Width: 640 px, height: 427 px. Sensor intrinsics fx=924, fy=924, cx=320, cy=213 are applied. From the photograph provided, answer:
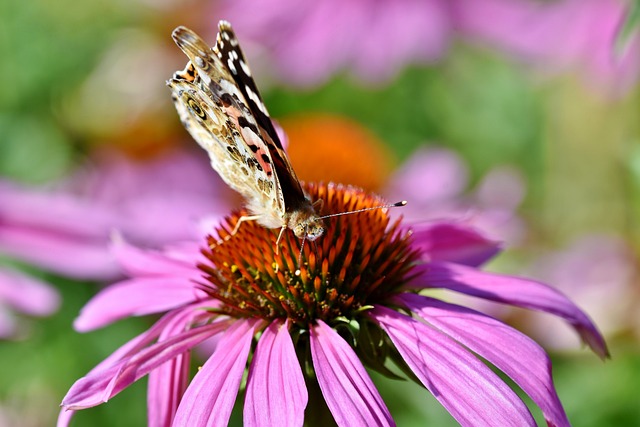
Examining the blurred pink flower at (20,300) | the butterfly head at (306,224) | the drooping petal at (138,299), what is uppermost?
the blurred pink flower at (20,300)

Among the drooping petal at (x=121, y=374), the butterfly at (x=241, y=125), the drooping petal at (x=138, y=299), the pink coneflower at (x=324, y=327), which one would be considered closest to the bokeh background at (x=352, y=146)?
the drooping petal at (x=138, y=299)

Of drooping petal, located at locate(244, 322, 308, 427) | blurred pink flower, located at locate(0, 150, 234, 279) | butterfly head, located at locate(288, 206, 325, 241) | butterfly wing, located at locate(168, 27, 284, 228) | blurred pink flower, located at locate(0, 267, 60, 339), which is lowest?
drooping petal, located at locate(244, 322, 308, 427)

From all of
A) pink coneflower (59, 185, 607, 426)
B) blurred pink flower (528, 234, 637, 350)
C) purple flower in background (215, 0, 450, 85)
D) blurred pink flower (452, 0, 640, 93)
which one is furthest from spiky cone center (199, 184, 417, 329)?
purple flower in background (215, 0, 450, 85)

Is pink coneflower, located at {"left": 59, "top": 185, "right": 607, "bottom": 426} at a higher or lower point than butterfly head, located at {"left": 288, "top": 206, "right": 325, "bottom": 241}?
lower

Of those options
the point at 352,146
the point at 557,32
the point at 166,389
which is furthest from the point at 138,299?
the point at 557,32

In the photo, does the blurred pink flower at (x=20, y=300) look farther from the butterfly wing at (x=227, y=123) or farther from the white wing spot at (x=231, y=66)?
the white wing spot at (x=231, y=66)

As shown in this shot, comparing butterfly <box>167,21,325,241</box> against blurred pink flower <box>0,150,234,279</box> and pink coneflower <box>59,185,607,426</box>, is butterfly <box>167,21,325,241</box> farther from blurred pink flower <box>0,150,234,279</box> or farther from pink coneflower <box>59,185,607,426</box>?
blurred pink flower <box>0,150,234,279</box>
